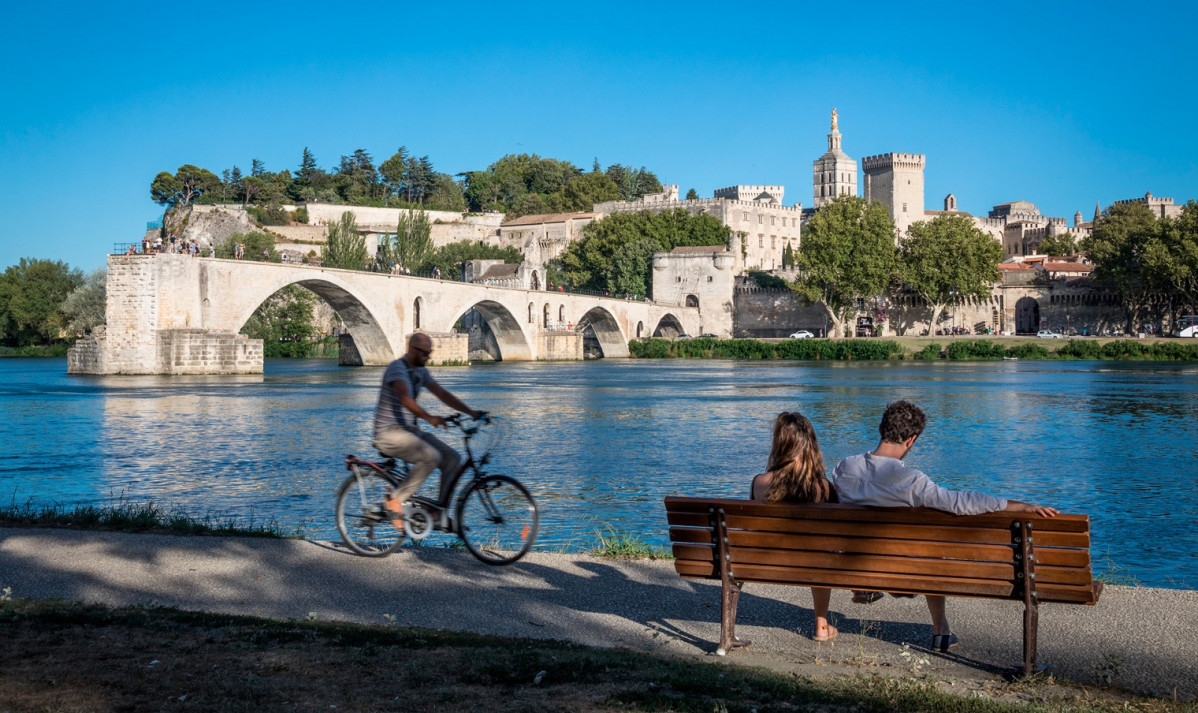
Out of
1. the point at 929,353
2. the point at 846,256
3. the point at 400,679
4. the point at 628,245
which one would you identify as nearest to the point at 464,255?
the point at 628,245

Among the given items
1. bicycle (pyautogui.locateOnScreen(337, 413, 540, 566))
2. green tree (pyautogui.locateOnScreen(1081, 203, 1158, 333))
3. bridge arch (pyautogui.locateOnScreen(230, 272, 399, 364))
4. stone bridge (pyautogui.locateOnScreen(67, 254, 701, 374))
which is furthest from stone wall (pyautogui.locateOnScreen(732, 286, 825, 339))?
bicycle (pyautogui.locateOnScreen(337, 413, 540, 566))

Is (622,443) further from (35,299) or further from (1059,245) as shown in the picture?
(1059,245)

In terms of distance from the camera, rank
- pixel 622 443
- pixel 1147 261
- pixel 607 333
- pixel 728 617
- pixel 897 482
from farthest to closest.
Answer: pixel 607 333
pixel 1147 261
pixel 622 443
pixel 728 617
pixel 897 482

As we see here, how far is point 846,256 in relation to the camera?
69.6m

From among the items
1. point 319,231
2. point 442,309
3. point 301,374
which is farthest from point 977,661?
point 319,231

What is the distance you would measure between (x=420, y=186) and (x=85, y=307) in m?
59.7

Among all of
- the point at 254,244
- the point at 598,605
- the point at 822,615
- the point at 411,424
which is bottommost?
the point at 598,605

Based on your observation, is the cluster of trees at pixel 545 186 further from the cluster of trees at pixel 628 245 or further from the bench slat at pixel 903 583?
the bench slat at pixel 903 583

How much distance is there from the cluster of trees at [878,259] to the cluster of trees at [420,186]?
1496 inches

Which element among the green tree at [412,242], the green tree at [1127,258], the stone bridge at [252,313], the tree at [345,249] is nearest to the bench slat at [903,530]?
the stone bridge at [252,313]

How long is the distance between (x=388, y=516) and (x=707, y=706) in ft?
12.3

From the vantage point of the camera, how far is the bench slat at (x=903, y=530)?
4.55 m

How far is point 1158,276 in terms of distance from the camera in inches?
2448

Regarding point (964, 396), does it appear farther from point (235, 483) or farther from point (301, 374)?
point (301, 374)
